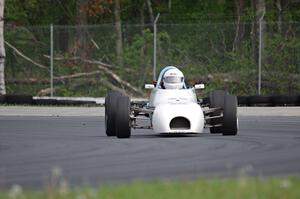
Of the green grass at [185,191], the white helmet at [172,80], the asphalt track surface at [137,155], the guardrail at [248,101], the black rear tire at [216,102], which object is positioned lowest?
the asphalt track surface at [137,155]

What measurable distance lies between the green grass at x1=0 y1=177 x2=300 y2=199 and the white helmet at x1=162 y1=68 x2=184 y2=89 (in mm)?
9459

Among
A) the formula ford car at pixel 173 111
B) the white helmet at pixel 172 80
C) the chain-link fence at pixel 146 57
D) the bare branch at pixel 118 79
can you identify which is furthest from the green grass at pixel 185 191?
the bare branch at pixel 118 79

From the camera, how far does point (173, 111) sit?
17625 mm

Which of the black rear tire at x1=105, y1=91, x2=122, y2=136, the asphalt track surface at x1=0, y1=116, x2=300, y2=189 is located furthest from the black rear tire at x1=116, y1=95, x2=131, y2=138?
the black rear tire at x1=105, y1=91, x2=122, y2=136

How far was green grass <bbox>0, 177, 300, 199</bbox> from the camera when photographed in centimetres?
881

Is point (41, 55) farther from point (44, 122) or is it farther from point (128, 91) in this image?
point (44, 122)

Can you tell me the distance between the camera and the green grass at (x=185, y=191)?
881cm

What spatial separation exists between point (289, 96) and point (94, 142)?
47.2 feet

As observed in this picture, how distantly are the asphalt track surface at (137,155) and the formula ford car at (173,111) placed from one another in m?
0.22

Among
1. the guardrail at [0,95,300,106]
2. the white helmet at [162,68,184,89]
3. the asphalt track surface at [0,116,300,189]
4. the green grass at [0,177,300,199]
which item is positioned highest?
the white helmet at [162,68,184,89]

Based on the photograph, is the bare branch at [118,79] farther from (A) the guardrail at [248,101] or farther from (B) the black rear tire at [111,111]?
(B) the black rear tire at [111,111]

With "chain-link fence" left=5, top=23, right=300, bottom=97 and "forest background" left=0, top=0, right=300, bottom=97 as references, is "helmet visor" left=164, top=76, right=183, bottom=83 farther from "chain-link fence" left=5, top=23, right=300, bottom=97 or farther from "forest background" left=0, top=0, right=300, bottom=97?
"chain-link fence" left=5, top=23, right=300, bottom=97

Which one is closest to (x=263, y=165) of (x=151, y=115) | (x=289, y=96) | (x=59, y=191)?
(x=59, y=191)

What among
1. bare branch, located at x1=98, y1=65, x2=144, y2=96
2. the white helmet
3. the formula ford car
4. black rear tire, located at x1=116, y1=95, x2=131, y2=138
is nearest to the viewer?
the formula ford car
